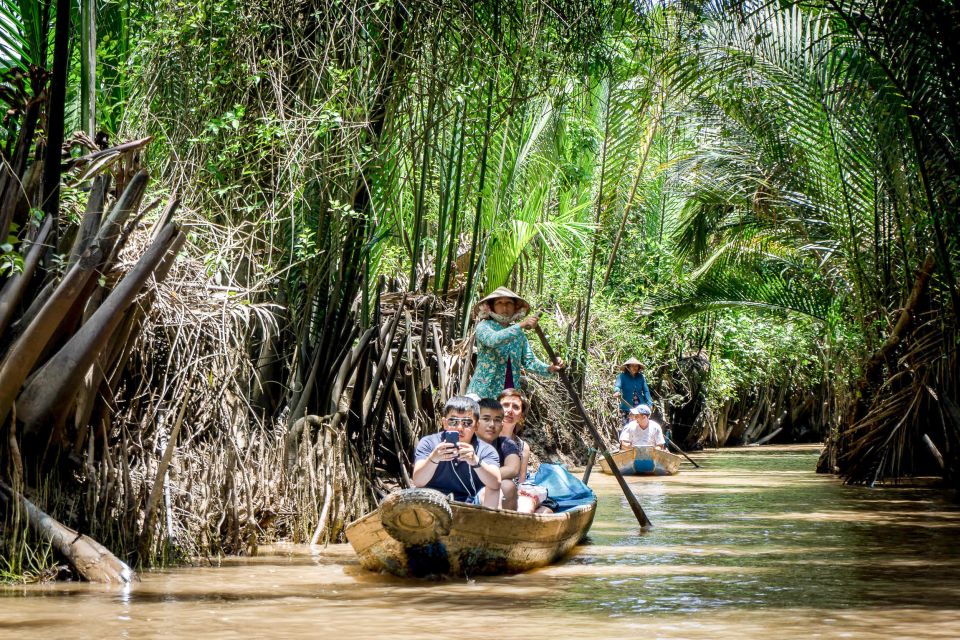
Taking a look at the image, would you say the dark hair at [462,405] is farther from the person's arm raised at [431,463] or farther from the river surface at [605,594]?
the river surface at [605,594]

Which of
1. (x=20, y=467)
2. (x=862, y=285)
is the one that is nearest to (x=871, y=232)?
(x=862, y=285)

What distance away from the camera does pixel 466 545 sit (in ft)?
23.6

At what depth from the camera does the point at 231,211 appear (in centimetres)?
874

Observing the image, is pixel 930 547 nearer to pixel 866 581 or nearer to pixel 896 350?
pixel 866 581

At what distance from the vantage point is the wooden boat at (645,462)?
677 inches

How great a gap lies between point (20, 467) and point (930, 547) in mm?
6507

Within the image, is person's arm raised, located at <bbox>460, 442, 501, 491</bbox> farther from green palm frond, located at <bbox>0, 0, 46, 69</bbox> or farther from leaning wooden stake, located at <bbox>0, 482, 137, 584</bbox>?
green palm frond, located at <bbox>0, 0, 46, 69</bbox>

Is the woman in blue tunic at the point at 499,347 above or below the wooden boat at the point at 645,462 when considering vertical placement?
above

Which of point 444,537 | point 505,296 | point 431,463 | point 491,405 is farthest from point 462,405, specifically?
point 505,296

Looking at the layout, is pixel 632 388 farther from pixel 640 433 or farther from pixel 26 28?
pixel 26 28

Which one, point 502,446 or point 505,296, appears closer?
point 502,446

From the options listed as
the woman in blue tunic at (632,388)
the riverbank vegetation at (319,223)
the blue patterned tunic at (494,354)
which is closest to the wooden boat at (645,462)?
the woman in blue tunic at (632,388)

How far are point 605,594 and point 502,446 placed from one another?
1635 millimetres

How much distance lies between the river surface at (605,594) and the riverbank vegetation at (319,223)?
2.16ft
